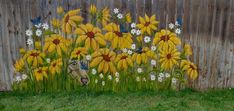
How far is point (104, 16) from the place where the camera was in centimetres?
752

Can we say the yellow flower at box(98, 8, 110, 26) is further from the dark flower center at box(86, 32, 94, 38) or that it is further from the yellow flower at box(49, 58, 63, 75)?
the yellow flower at box(49, 58, 63, 75)

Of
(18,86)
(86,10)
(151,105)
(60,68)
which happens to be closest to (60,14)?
(86,10)

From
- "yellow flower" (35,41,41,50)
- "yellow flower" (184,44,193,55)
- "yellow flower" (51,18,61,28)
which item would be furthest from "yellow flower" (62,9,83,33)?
"yellow flower" (184,44,193,55)

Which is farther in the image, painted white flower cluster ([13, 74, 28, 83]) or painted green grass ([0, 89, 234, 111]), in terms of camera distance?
painted white flower cluster ([13, 74, 28, 83])

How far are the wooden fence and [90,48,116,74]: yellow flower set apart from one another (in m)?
0.60

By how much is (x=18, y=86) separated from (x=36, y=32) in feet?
3.16

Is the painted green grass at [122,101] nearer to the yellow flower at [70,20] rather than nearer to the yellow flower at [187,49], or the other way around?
the yellow flower at [187,49]

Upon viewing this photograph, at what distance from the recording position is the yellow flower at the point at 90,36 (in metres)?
7.59

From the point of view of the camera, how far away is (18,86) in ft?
25.9

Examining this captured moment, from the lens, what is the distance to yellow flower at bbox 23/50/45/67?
7.72 m

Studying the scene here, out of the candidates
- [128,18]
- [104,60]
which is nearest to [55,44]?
[104,60]

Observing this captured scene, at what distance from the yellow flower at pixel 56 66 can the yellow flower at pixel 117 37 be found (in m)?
0.86

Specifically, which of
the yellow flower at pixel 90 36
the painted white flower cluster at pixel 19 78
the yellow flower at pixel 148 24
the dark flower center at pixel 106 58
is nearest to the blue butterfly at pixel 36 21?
the yellow flower at pixel 90 36

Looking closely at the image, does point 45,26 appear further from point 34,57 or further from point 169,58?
point 169,58
